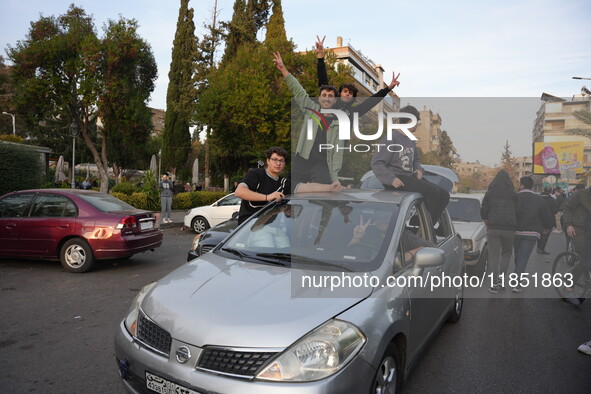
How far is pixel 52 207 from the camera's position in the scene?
7.91 meters

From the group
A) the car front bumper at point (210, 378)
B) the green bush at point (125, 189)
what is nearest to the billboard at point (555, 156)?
the car front bumper at point (210, 378)

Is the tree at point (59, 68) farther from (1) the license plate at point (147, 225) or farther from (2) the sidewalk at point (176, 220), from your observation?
(1) the license plate at point (147, 225)

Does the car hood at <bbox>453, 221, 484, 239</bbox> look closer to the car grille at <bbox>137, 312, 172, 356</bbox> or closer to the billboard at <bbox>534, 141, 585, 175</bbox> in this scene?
the billboard at <bbox>534, 141, 585, 175</bbox>

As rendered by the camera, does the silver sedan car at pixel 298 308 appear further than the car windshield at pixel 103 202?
No

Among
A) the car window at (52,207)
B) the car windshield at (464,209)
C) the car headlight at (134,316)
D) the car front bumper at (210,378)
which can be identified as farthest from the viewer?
the car windshield at (464,209)

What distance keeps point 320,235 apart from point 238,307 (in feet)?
3.87

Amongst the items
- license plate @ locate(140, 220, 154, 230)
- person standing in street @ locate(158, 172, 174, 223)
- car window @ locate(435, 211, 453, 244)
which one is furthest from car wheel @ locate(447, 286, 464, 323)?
person standing in street @ locate(158, 172, 174, 223)

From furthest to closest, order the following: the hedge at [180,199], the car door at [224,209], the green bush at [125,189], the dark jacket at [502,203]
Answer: the green bush at [125,189] → the hedge at [180,199] → the car door at [224,209] → the dark jacket at [502,203]

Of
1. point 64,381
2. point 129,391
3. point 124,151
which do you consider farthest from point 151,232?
point 124,151

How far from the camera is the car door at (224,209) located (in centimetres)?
1380

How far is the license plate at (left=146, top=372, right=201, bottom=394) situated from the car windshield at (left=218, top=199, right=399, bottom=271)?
1.13 m

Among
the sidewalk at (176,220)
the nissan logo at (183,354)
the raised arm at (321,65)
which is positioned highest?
the raised arm at (321,65)

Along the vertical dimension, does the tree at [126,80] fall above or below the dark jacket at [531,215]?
above

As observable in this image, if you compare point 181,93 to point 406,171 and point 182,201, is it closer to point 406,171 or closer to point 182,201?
point 182,201
